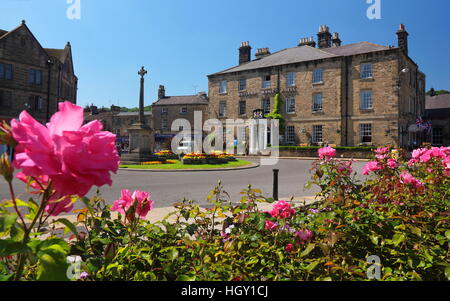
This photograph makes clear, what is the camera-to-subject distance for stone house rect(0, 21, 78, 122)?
3031 cm

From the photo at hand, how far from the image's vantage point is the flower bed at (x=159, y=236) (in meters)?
0.86

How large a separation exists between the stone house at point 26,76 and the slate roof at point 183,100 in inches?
821

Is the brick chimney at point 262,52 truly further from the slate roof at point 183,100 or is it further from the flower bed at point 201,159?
the flower bed at point 201,159

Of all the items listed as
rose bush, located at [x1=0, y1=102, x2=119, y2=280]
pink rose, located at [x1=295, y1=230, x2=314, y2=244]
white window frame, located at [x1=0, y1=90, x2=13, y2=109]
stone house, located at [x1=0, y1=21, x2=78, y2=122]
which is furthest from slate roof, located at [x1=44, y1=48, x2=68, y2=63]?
rose bush, located at [x1=0, y1=102, x2=119, y2=280]

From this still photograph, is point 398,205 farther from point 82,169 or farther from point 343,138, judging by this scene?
point 343,138

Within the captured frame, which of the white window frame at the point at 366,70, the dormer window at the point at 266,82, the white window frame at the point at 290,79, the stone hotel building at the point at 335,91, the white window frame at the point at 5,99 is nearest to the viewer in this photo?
the stone hotel building at the point at 335,91

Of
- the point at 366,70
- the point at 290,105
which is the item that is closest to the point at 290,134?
the point at 290,105

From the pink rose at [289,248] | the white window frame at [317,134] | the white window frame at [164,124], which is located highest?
the white window frame at [164,124]

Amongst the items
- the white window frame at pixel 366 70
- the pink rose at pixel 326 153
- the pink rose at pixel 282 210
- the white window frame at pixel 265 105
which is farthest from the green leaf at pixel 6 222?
the white window frame at pixel 265 105

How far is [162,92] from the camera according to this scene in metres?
58.1

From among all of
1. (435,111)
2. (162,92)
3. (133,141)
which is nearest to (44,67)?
(133,141)

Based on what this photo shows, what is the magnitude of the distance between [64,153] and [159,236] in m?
1.35

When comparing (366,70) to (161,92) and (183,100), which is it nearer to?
(183,100)

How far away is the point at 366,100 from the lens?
3050 centimetres
